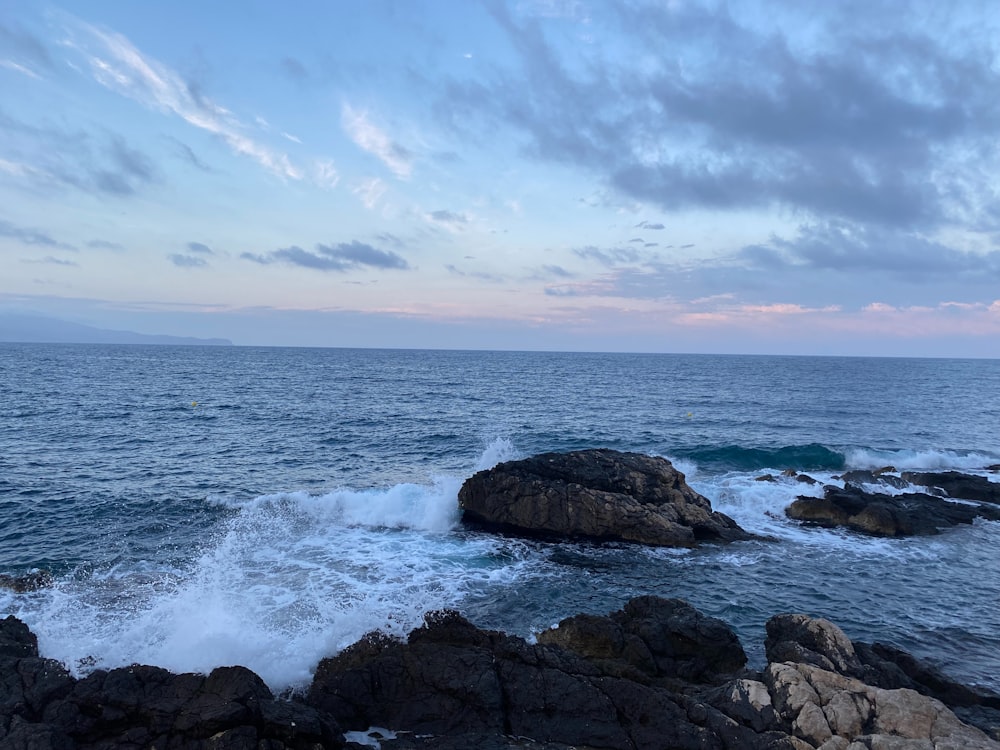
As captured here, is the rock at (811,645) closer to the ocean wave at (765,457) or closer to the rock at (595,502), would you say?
the rock at (595,502)

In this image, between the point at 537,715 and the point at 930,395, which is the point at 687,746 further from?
the point at 930,395

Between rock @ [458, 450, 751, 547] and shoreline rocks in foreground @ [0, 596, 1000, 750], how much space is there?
40.0 ft

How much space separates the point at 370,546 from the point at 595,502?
10.9m

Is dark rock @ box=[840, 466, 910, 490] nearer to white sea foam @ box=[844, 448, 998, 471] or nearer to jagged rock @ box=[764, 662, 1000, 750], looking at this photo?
white sea foam @ box=[844, 448, 998, 471]

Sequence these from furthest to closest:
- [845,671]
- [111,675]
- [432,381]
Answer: [432,381]
[845,671]
[111,675]

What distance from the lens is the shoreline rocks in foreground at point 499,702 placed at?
1198 cm

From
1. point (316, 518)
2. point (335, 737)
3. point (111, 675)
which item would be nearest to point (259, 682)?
point (335, 737)

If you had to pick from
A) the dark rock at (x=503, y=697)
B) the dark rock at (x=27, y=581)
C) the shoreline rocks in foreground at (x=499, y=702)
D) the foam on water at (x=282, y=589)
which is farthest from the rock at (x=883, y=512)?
the dark rock at (x=27, y=581)

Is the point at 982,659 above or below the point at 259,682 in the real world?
below

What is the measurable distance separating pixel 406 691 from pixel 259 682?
Result: 11.0 feet

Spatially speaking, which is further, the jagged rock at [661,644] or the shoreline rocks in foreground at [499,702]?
the jagged rock at [661,644]

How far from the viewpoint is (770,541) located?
2897 cm

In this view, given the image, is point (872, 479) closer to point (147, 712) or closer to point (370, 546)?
point (370, 546)

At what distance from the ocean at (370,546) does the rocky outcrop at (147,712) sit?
2.88 m
